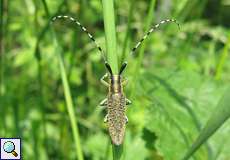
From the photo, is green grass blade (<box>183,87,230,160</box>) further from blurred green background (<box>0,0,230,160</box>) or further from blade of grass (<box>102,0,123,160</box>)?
blurred green background (<box>0,0,230,160</box>)

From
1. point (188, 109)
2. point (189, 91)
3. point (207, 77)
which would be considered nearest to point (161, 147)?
point (188, 109)

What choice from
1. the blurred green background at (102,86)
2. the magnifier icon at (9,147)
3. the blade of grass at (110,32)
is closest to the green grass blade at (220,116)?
the blade of grass at (110,32)

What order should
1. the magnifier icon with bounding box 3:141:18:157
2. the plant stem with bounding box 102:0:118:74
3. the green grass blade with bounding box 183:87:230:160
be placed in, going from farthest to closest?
the magnifier icon with bounding box 3:141:18:157, the plant stem with bounding box 102:0:118:74, the green grass blade with bounding box 183:87:230:160

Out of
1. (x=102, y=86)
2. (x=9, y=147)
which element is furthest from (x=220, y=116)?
(x=102, y=86)

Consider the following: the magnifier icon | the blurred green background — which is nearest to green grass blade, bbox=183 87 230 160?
the blurred green background

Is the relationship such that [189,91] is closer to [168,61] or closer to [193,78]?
[193,78]

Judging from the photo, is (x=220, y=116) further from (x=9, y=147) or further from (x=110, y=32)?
(x=9, y=147)
